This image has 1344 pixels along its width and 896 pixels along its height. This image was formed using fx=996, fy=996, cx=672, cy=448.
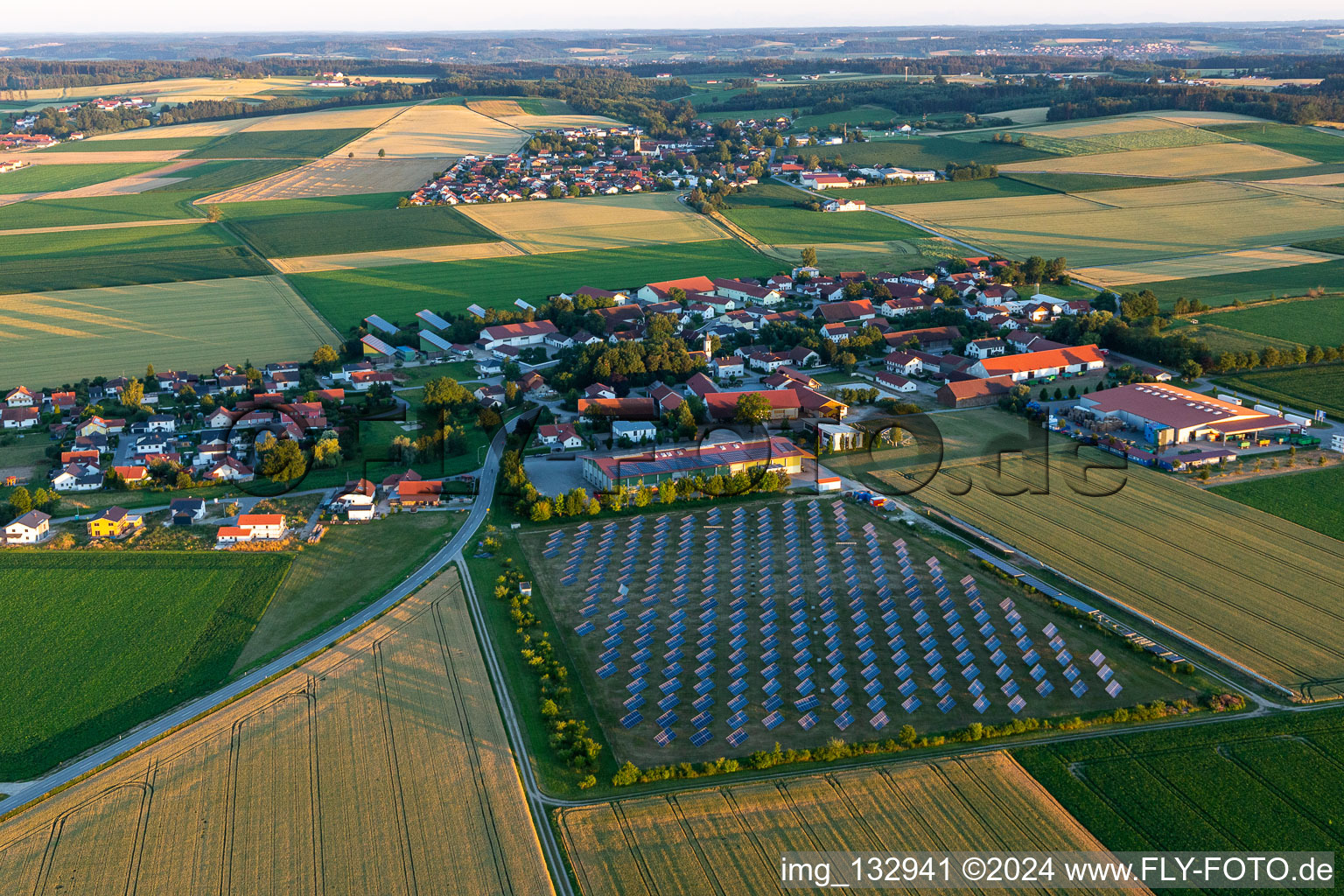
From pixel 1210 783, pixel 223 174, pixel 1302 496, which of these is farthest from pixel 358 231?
pixel 1210 783

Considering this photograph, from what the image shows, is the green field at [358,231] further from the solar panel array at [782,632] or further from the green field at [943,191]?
the solar panel array at [782,632]

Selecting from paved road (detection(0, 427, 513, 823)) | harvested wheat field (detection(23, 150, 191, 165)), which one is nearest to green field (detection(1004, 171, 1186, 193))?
paved road (detection(0, 427, 513, 823))

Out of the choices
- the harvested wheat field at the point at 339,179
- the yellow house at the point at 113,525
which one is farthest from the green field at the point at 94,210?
the yellow house at the point at 113,525

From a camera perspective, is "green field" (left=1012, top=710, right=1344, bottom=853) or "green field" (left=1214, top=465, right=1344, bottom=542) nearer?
"green field" (left=1012, top=710, right=1344, bottom=853)

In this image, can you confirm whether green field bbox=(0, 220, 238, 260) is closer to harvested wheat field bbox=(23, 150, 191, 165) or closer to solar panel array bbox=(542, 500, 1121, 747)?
harvested wheat field bbox=(23, 150, 191, 165)

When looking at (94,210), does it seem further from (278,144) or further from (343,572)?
(343,572)

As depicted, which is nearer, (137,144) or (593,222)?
(593,222)
